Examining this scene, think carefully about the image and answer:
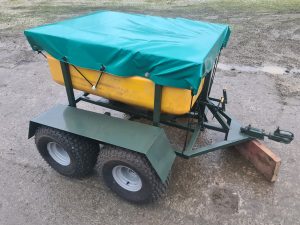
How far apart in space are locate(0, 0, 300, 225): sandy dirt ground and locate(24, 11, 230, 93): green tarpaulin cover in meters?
1.25

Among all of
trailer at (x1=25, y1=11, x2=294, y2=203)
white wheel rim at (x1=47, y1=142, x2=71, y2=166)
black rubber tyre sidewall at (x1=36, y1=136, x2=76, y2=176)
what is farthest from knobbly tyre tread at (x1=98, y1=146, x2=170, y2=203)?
white wheel rim at (x1=47, y1=142, x2=71, y2=166)

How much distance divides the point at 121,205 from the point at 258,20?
7.61m

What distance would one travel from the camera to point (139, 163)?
8.56 ft

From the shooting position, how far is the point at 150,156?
101 inches

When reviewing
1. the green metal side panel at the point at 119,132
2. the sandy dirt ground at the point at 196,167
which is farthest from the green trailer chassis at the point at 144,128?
the sandy dirt ground at the point at 196,167

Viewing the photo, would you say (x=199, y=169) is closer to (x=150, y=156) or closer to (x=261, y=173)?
(x=261, y=173)

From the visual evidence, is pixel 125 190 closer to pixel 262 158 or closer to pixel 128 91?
pixel 128 91

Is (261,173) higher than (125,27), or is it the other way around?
Result: (125,27)

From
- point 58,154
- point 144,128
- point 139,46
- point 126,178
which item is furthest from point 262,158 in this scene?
point 58,154

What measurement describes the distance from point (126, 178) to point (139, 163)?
44 cm

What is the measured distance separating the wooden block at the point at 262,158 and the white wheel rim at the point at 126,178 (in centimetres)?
132

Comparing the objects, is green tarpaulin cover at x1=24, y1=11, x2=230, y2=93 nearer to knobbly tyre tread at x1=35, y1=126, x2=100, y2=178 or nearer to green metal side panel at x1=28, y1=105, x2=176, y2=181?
green metal side panel at x1=28, y1=105, x2=176, y2=181

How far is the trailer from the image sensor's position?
2.56 m

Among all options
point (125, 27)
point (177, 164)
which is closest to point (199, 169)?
point (177, 164)
